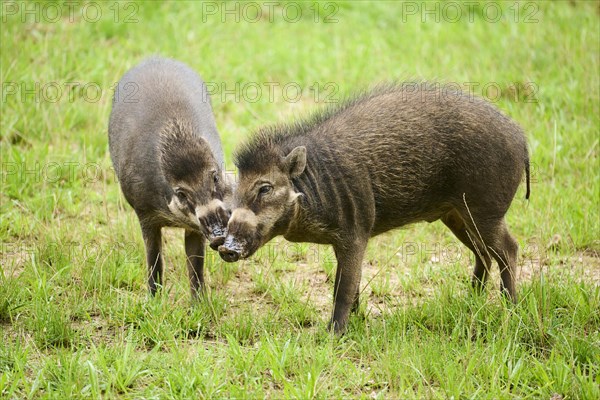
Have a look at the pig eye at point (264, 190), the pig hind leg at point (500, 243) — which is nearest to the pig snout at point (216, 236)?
the pig eye at point (264, 190)

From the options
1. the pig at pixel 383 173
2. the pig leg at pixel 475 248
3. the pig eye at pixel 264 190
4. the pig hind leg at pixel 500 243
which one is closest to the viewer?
the pig eye at pixel 264 190

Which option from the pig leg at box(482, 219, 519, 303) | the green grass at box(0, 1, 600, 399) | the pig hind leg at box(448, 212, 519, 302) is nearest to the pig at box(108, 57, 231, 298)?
the green grass at box(0, 1, 600, 399)

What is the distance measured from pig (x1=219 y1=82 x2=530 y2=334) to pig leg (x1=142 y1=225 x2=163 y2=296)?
995mm

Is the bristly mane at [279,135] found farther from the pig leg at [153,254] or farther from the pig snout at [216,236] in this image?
the pig leg at [153,254]

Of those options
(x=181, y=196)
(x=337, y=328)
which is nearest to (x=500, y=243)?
(x=337, y=328)

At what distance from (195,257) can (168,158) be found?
91cm

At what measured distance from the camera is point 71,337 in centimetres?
537

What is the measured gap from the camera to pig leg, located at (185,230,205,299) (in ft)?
20.3

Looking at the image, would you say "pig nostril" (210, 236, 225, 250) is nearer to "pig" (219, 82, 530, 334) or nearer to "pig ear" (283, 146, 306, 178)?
"pig" (219, 82, 530, 334)

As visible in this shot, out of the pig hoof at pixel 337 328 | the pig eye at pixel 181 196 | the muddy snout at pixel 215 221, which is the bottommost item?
the pig hoof at pixel 337 328

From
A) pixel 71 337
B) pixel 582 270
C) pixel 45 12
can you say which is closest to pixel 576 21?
pixel 582 270

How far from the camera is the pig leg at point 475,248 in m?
6.09

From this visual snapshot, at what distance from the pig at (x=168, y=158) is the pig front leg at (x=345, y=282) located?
859 mm

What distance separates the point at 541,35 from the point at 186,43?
4.18 m
